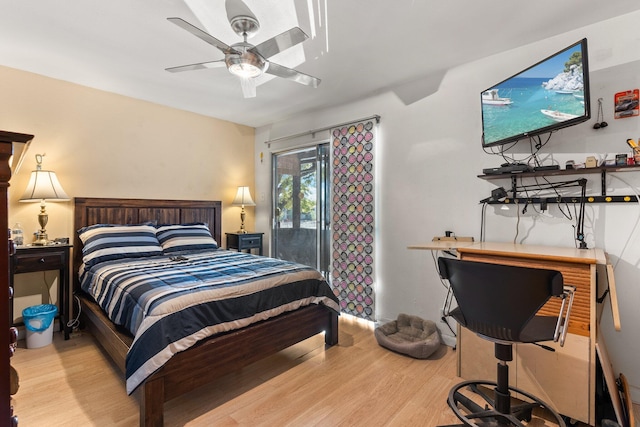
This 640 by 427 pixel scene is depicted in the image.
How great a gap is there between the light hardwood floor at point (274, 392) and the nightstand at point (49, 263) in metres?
0.37

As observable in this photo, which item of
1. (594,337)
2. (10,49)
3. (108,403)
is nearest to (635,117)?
(594,337)

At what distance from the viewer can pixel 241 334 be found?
2.04m

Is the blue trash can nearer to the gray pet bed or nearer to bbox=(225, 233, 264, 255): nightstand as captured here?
bbox=(225, 233, 264, 255): nightstand

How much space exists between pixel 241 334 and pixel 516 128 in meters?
2.39

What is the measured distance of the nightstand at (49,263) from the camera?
2564mm

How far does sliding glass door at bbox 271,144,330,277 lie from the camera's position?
384 cm

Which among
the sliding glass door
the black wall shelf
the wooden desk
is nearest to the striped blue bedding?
the sliding glass door

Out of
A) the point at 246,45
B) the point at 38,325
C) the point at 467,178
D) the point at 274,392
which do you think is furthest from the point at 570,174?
the point at 38,325

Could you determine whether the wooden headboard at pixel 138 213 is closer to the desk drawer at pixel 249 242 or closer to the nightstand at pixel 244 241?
the nightstand at pixel 244 241

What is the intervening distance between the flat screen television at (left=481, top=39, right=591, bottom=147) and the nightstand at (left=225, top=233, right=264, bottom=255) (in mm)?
3062

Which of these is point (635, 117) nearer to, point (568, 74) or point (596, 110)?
point (596, 110)

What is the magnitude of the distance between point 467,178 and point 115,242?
334 centimetres

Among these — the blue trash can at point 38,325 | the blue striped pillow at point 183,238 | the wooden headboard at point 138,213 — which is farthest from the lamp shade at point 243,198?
the blue trash can at point 38,325

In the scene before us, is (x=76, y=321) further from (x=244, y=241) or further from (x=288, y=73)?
(x=288, y=73)
